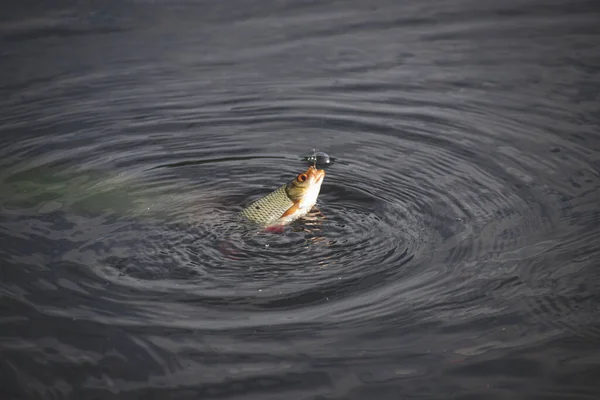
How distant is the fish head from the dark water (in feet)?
0.67

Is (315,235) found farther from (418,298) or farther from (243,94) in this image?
(243,94)

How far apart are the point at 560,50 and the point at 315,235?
605cm

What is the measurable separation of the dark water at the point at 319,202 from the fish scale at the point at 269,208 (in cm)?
22

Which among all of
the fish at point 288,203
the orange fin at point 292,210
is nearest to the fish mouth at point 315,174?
the fish at point 288,203

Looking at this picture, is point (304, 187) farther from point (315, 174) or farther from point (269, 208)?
point (269, 208)

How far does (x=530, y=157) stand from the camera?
28.5ft

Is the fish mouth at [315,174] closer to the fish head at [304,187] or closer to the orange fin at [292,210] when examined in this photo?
the fish head at [304,187]

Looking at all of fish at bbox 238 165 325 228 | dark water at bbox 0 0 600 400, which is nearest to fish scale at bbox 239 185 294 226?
fish at bbox 238 165 325 228

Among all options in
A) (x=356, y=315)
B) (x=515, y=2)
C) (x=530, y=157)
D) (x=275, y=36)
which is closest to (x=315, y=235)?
(x=356, y=315)

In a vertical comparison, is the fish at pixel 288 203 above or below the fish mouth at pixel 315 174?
below

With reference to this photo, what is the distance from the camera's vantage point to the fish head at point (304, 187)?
733 cm

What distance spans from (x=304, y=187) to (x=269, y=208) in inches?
14.3

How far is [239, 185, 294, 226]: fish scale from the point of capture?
287 inches

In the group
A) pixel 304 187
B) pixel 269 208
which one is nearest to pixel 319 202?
pixel 304 187
